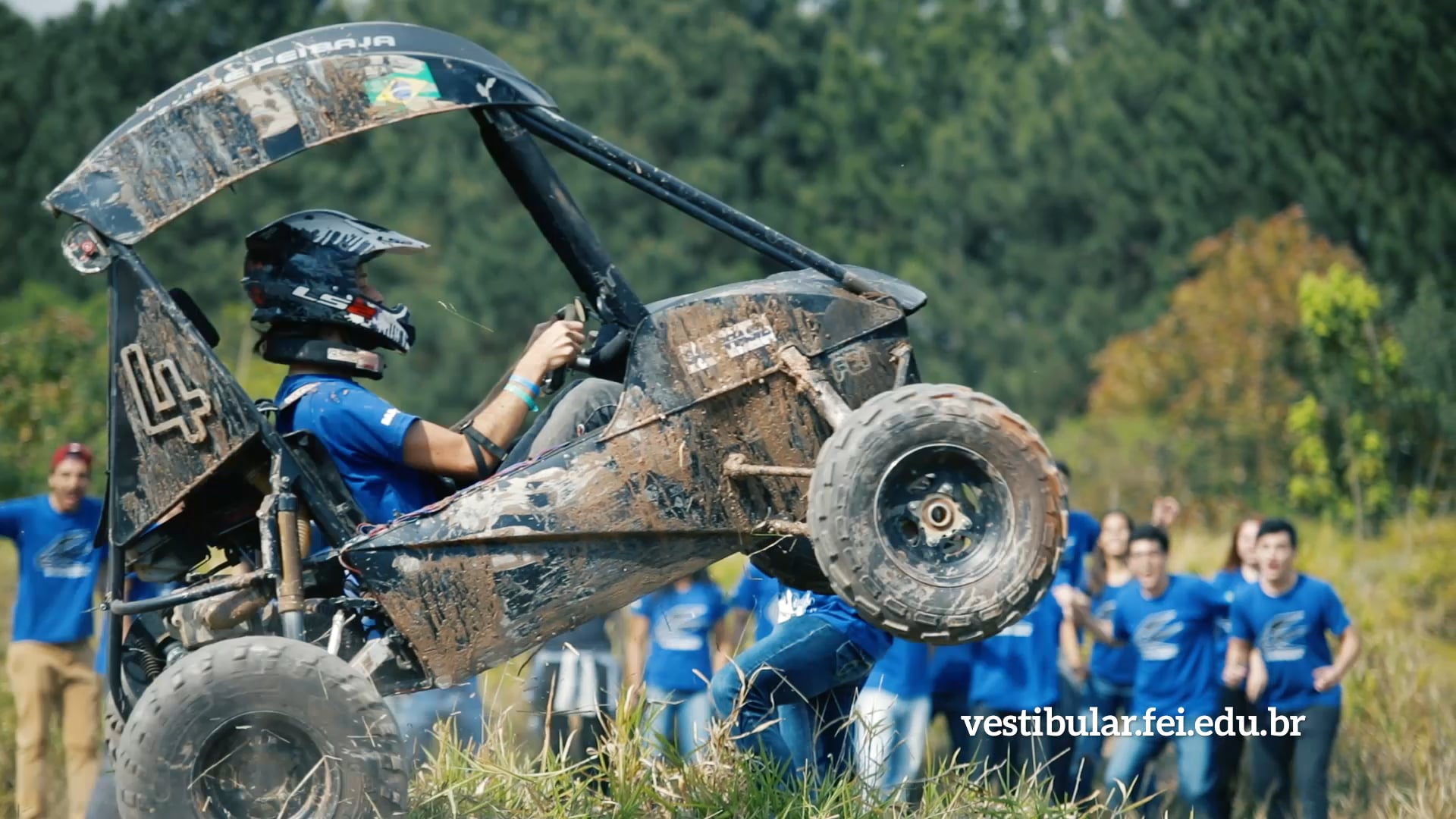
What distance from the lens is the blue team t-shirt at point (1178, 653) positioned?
31.9 feet

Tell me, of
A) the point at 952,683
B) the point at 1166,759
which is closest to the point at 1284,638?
the point at 952,683

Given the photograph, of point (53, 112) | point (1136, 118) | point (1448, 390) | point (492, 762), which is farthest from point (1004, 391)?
point (492, 762)

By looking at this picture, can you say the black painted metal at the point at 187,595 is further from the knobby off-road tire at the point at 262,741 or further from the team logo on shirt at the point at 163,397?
the team logo on shirt at the point at 163,397

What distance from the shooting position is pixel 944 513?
5.37 meters

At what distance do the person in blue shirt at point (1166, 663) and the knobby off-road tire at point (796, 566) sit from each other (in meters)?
3.81

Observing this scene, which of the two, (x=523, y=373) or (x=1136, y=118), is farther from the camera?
(x=1136, y=118)

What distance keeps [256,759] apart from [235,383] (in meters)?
1.09

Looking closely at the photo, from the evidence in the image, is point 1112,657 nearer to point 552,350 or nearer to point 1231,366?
point 552,350

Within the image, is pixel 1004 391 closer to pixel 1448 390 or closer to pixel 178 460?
pixel 1448 390

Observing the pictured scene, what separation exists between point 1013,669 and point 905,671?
2.29 ft

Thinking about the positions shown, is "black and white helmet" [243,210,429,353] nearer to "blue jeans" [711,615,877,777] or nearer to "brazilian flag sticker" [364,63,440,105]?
"brazilian flag sticker" [364,63,440,105]

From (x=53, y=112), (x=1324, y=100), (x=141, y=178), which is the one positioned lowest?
(x=141, y=178)

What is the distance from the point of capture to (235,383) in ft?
17.3

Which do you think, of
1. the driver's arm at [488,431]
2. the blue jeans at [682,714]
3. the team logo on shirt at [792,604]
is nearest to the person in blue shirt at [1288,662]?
the blue jeans at [682,714]
